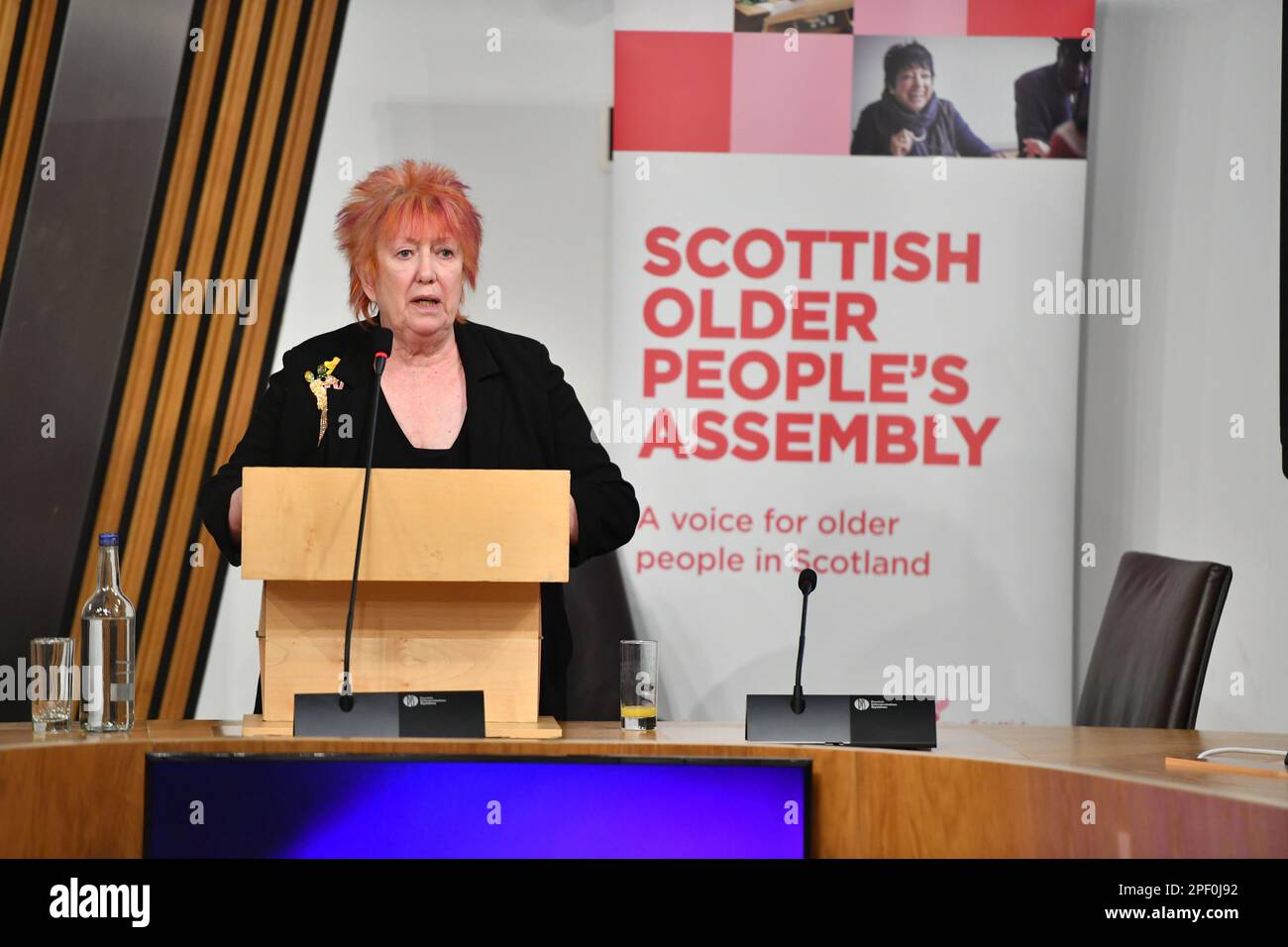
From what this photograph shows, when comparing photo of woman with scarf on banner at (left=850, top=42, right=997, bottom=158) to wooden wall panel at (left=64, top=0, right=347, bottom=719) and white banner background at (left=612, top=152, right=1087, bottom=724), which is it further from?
wooden wall panel at (left=64, top=0, right=347, bottom=719)

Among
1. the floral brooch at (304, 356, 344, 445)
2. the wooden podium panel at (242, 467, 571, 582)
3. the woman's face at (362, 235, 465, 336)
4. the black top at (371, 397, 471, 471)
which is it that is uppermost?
the woman's face at (362, 235, 465, 336)

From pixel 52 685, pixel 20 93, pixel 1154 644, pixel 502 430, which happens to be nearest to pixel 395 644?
pixel 52 685

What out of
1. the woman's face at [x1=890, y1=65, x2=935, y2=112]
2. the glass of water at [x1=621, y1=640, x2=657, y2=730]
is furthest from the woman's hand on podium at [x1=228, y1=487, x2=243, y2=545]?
the woman's face at [x1=890, y1=65, x2=935, y2=112]

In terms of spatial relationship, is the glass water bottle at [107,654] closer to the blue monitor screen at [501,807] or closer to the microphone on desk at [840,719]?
the blue monitor screen at [501,807]

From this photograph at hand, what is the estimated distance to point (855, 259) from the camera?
388 centimetres

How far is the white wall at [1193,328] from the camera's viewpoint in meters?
3.92

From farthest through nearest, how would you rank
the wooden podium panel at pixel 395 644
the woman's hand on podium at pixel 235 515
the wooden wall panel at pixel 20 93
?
the wooden wall panel at pixel 20 93
the woman's hand on podium at pixel 235 515
the wooden podium panel at pixel 395 644

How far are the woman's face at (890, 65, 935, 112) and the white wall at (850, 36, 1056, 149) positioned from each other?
0.03m

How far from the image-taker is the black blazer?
2576 millimetres

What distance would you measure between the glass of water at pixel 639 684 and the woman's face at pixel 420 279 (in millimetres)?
1009

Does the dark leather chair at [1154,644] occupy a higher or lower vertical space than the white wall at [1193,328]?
lower

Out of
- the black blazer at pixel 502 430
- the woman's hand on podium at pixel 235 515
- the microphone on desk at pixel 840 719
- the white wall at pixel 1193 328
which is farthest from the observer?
the white wall at pixel 1193 328

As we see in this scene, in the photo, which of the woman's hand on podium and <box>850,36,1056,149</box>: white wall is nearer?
the woman's hand on podium

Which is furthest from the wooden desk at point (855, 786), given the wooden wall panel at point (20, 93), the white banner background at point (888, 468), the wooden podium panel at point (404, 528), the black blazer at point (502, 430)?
the wooden wall panel at point (20, 93)
